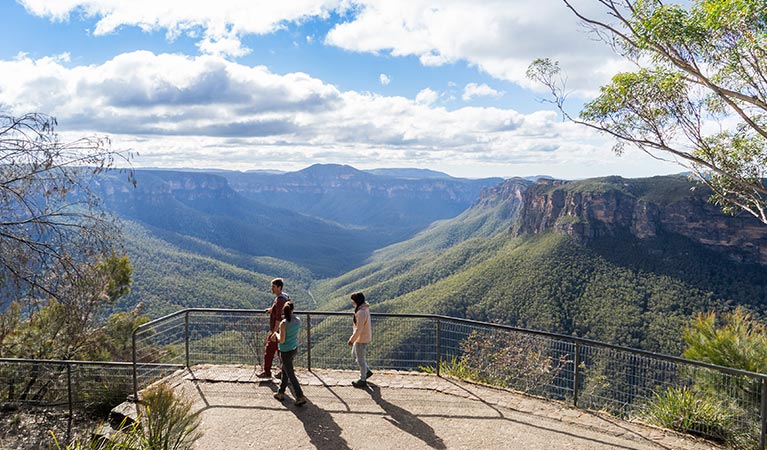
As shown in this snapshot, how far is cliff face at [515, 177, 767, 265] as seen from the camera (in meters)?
57.6

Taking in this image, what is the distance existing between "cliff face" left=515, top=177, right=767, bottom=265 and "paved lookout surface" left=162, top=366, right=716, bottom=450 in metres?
62.6

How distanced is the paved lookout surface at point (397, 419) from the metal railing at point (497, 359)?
0.49 metres

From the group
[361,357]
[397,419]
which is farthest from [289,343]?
[397,419]

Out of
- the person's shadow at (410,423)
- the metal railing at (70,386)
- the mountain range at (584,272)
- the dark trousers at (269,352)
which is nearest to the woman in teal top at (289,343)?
the dark trousers at (269,352)

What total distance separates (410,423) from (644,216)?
69499 millimetres

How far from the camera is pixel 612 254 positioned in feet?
203

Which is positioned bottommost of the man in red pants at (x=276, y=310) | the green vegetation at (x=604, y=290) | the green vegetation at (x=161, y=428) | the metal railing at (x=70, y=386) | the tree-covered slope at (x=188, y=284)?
the tree-covered slope at (x=188, y=284)

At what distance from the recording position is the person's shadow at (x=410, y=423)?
19.7 feet

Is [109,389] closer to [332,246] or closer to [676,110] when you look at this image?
[676,110]

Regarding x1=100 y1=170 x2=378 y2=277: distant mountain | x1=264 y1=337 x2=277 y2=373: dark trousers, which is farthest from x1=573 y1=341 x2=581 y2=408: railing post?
x1=100 y1=170 x2=378 y2=277: distant mountain

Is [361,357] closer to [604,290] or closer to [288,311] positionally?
[288,311]

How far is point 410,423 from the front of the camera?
21.2ft

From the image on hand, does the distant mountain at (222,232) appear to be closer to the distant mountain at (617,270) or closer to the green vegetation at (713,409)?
the distant mountain at (617,270)

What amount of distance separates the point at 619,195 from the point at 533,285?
2527cm
